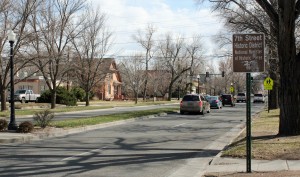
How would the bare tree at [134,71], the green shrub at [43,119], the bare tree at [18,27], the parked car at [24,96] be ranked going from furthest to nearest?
the bare tree at [134,71] → the parked car at [24,96] → the bare tree at [18,27] → the green shrub at [43,119]

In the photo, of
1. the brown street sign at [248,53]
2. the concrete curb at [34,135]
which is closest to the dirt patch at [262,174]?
the brown street sign at [248,53]

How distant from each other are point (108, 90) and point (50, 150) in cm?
7464

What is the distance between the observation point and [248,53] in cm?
895

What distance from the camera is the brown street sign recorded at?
8867 millimetres

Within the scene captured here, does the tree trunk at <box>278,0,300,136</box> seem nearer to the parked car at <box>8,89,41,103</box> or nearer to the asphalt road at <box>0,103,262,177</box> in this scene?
the asphalt road at <box>0,103,262,177</box>

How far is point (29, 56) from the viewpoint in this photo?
3362 centimetres

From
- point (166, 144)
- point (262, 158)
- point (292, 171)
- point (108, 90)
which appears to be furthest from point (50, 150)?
point (108, 90)

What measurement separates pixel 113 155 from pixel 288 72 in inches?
274

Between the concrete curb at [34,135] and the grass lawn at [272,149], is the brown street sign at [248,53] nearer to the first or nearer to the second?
the grass lawn at [272,149]

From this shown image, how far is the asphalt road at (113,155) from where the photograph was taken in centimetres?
992

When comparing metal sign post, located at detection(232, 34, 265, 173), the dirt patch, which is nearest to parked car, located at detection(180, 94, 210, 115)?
the dirt patch

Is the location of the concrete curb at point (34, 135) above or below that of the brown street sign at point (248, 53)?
below

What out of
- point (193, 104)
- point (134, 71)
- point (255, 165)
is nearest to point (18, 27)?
point (193, 104)

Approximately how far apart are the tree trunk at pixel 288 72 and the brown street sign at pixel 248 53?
656 centimetres
